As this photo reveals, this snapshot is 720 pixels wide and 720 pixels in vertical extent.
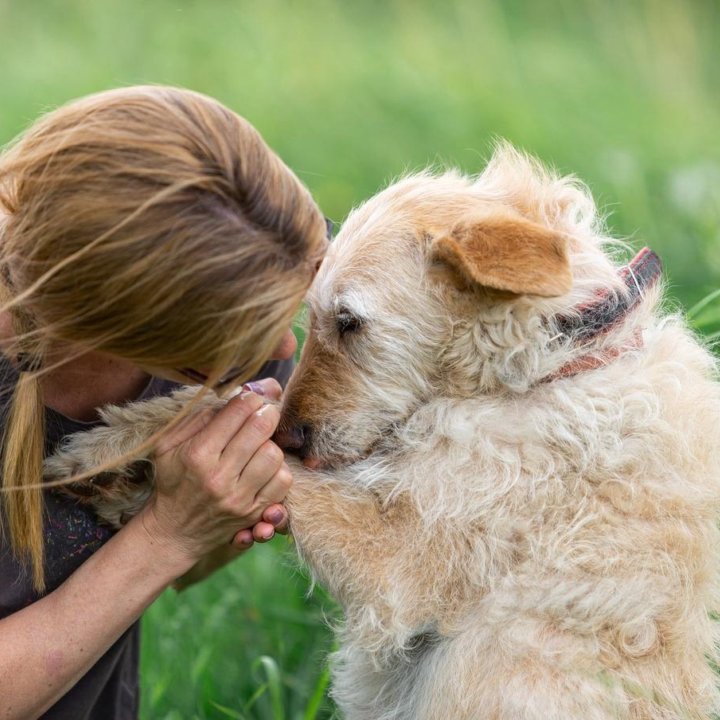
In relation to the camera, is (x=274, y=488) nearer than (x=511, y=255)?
No

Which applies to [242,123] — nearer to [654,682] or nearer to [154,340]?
[154,340]

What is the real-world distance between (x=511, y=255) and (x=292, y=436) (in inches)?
31.6

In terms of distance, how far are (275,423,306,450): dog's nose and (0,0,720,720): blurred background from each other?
1.10 meters

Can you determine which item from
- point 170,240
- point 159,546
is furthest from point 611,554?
point 170,240

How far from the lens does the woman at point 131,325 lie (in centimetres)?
227

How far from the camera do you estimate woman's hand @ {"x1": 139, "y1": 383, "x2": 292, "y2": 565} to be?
2594 millimetres

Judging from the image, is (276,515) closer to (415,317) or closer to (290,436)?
(290,436)

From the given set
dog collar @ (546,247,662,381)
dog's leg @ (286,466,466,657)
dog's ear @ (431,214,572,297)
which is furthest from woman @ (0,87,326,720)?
dog collar @ (546,247,662,381)

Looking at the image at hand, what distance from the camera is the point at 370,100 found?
686 cm

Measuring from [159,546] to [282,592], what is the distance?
145 cm

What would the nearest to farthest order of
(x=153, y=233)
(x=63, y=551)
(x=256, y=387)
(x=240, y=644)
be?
1. (x=153, y=233)
2. (x=63, y=551)
3. (x=256, y=387)
4. (x=240, y=644)

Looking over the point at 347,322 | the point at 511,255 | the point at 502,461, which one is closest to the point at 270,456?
the point at 347,322

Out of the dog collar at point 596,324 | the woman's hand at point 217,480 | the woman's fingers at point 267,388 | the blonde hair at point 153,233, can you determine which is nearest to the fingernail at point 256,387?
the woman's fingers at point 267,388

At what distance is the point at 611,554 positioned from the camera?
2.61 metres
